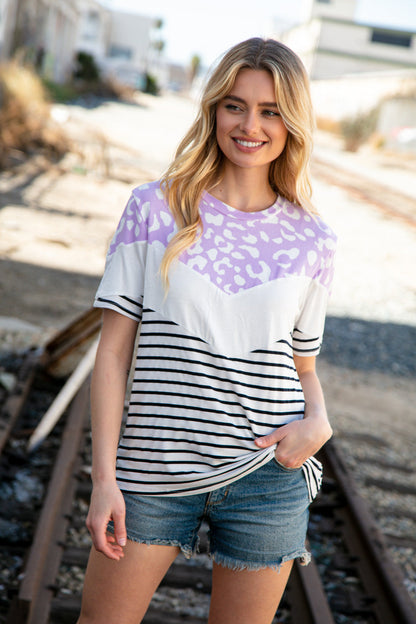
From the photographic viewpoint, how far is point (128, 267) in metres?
1.80

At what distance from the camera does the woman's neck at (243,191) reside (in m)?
1.94

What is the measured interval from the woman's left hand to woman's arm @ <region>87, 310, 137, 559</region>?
1.22ft

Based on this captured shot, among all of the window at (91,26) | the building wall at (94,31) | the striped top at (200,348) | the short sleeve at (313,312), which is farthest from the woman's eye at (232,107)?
Answer: the window at (91,26)

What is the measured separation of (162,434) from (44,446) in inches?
111

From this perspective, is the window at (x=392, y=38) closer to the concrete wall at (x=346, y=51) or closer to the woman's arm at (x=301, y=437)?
the concrete wall at (x=346, y=51)

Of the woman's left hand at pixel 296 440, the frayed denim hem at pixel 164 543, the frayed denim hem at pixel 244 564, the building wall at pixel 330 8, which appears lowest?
the building wall at pixel 330 8

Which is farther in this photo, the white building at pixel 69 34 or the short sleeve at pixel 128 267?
the white building at pixel 69 34

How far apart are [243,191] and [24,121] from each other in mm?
15175

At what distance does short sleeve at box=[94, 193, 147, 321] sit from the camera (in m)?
1.78

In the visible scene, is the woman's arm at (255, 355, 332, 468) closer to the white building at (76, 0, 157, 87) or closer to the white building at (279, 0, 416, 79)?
the white building at (279, 0, 416, 79)

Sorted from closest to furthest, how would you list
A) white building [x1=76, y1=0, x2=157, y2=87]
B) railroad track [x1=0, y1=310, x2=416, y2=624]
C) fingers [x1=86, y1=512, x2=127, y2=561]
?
fingers [x1=86, y1=512, x2=127, y2=561]
railroad track [x1=0, y1=310, x2=416, y2=624]
white building [x1=76, y1=0, x2=157, y2=87]

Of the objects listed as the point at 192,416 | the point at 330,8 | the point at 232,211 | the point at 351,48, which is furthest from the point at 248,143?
the point at 330,8

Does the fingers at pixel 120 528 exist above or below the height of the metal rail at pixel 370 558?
above

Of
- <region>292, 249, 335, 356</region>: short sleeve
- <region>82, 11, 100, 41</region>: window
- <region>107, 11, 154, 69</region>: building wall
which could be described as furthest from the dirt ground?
<region>107, 11, 154, 69</region>: building wall
